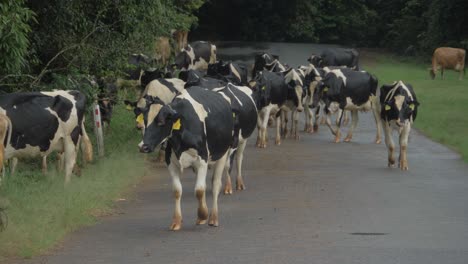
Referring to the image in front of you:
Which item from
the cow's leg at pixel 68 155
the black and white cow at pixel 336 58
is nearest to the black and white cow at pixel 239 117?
→ the cow's leg at pixel 68 155

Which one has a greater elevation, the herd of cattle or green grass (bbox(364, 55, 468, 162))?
the herd of cattle

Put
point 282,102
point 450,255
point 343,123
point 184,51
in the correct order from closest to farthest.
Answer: point 450,255, point 282,102, point 343,123, point 184,51

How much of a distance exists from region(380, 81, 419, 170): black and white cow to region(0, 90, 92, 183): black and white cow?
6608 mm

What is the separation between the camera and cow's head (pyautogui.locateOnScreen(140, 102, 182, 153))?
44.3 ft

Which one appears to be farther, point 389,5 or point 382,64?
point 389,5

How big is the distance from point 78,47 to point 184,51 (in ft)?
68.0

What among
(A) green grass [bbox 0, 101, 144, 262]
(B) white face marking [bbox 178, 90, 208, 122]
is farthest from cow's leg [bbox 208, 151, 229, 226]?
(A) green grass [bbox 0, 101, 144, 262]

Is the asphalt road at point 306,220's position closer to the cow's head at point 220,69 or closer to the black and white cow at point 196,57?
the cow's head at point 220,69

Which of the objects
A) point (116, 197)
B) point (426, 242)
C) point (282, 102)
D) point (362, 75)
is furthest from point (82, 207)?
point (362, 75)

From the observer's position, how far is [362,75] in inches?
1056

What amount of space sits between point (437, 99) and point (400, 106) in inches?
626

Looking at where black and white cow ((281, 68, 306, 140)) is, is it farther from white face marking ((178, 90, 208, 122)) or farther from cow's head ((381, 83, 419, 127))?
white face marking ((178, 90, 208, 122))

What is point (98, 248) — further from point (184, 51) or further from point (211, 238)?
point (184, 51)

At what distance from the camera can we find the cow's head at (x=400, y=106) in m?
21.0
